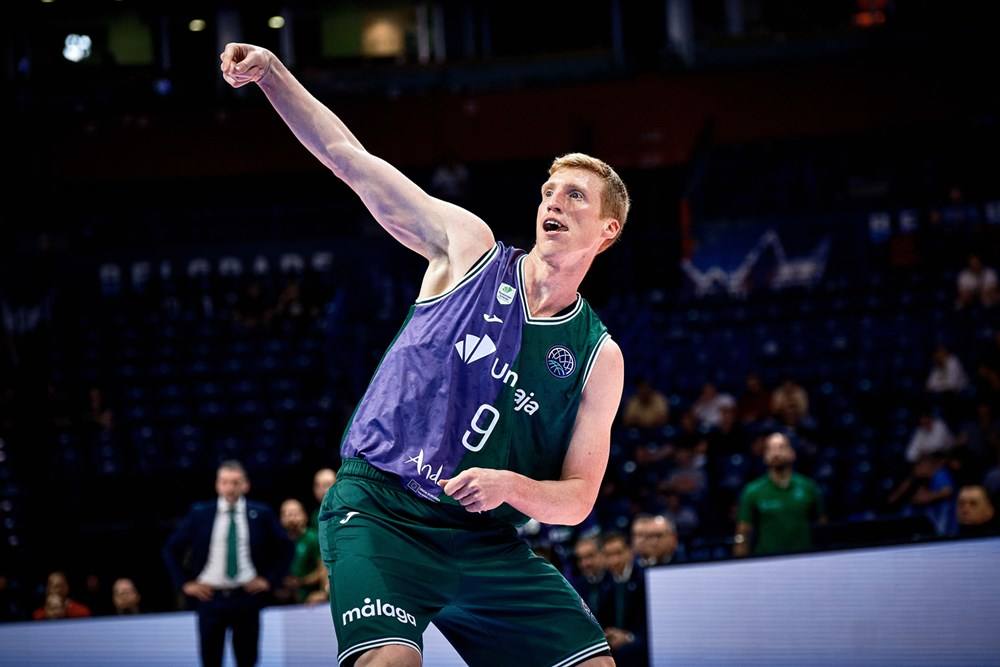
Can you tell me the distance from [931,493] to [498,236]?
9.99 m

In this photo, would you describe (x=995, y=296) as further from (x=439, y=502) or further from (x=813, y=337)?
(x=439, y=502)


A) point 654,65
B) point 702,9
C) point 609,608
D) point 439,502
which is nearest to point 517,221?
point 654,65

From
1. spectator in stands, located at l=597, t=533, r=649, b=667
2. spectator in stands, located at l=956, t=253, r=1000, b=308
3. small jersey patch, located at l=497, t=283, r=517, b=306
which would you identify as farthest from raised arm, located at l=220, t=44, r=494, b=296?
spectator in stands, located at l=956, t=253, r=1000, b=308

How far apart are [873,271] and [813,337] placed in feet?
12.8

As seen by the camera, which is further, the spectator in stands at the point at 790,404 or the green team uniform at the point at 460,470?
the spectator in stands at the point at 790,404

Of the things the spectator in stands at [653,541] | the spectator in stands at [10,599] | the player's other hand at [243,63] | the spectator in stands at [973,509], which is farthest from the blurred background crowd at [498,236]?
the player's other hand at [243,63]

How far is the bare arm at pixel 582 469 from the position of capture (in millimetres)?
3514

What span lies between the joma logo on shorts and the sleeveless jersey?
1.20 feet

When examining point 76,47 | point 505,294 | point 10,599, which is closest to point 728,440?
point 10,599

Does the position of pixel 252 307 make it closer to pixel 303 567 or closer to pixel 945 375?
pixel 303 567

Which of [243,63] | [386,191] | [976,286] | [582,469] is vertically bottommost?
[976,286]

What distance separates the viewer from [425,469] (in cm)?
362

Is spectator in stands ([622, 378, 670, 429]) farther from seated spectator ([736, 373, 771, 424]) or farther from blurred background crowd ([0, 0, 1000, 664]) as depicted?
seated spectator ([736, 373, 771, 424])

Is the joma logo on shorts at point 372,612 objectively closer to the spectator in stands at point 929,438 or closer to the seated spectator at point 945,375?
the spectator in stands at point 929,438
